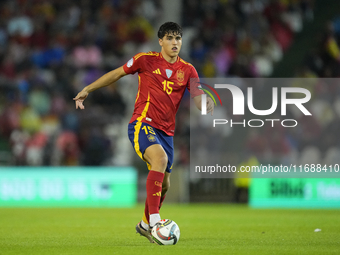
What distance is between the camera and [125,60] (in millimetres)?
16703

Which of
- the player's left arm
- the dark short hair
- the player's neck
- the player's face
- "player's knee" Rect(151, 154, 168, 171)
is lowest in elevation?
"player's knee" Rect(151, 154, 168, 171)

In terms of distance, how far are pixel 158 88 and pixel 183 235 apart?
1.84m

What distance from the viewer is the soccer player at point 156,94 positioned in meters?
6.03

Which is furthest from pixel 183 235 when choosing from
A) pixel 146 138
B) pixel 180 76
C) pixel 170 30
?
pixel 170 30

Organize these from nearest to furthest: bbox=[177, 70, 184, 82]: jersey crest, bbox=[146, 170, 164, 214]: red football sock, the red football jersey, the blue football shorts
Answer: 1. bbox=[146, 170, 164, 214]: red football sock
2. the blue football shorts
3. the red football jersey
4. bbox=[177, 70, 184, 82]: jersey crest

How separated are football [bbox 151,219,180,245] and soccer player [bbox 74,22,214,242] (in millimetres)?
357

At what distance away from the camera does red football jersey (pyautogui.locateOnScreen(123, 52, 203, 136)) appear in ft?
20.2

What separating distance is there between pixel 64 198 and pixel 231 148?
13.6 feet

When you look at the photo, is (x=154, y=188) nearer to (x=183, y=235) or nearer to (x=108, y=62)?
(x=183, y=235)

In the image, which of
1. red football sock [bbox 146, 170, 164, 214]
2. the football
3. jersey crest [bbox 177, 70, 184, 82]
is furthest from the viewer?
jersey crest [bbox 177, 70, 184, 82]

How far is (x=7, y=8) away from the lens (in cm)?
1761

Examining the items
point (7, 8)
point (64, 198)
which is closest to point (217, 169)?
point (64, 198)

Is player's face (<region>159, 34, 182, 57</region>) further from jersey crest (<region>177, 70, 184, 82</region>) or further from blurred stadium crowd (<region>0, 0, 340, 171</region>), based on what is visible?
blurred stadium crowd (<region>0, 0, 340, 171</region>)

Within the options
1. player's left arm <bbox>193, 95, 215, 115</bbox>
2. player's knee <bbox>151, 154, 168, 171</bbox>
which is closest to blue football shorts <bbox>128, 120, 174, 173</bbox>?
player's knee <bbox>151, 154, 168, 171</bbox>
